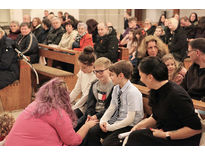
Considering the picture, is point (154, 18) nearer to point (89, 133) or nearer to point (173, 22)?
point (173, 22)

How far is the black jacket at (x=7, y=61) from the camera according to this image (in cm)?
471

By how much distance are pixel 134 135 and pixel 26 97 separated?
10.9 feet

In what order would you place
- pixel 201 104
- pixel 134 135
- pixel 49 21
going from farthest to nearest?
pixel 49 21
pixel 201 104
pixel 134 135

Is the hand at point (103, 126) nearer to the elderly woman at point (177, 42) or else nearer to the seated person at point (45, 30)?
the elderly woman at point (177, 42)

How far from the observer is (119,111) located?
2846 millimetres

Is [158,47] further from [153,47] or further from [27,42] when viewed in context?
[27,42]

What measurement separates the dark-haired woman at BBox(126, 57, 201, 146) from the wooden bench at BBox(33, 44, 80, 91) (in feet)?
10.7

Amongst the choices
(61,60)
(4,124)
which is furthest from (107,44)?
(4,124)

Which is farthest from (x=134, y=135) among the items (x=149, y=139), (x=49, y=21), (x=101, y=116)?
(x=49, y=21)

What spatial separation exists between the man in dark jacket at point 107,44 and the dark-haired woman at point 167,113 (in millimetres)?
3620

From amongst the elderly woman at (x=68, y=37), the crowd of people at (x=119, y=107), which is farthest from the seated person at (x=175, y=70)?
the elderly woman at (x=68, y=37)

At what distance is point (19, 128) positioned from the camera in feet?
7.29

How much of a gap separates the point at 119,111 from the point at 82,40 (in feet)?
11.8

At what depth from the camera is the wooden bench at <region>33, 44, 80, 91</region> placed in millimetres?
5438
